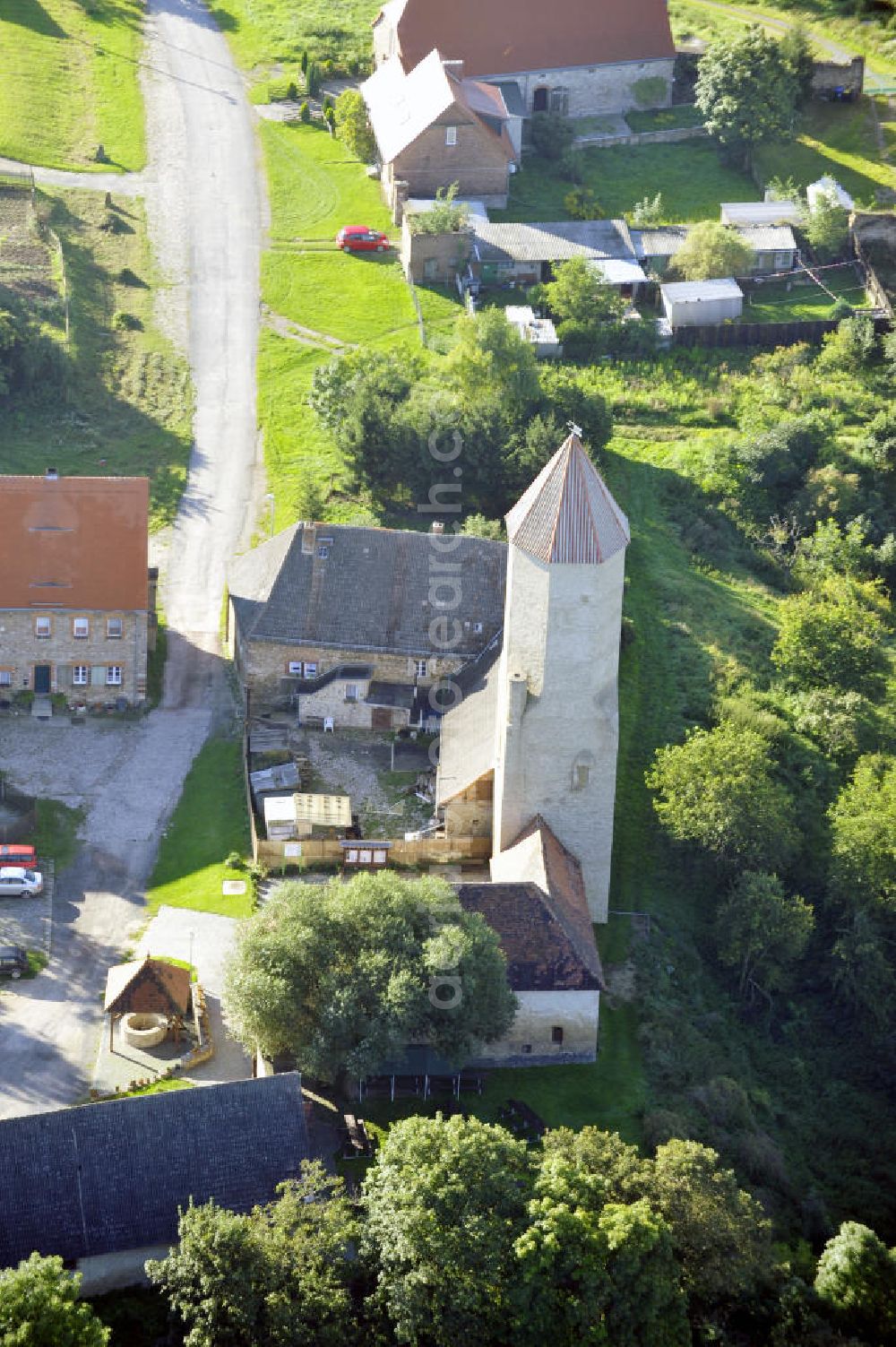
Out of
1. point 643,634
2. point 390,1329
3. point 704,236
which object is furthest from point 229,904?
point 704,236

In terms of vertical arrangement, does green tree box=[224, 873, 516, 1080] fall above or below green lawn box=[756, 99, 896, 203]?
below

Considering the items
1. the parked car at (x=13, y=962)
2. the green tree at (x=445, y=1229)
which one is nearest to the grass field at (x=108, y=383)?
the parked car at (x=13, y=962)

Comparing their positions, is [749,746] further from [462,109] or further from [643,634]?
[462,109]

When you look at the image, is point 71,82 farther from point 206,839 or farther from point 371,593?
point 206,839

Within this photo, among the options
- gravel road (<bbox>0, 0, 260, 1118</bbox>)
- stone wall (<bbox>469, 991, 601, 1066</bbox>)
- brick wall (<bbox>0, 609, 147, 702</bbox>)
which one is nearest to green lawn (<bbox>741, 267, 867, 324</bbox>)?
gravel road (<bbox>0, 0, 260, 1118</bbox>)

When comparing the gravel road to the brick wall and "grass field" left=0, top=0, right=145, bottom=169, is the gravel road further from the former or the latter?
the brick wall

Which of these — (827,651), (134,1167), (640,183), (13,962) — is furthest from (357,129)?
(134,1167)
